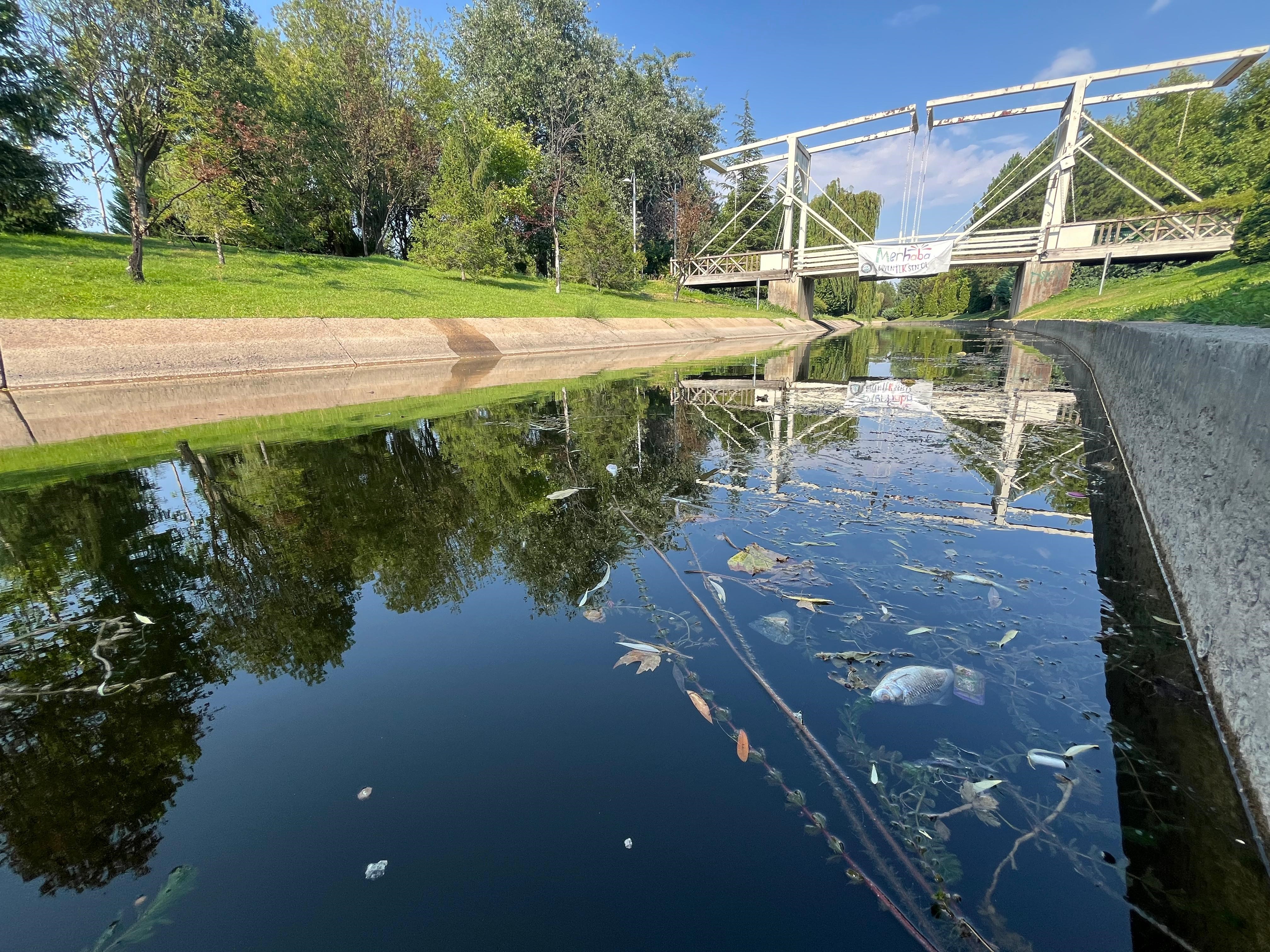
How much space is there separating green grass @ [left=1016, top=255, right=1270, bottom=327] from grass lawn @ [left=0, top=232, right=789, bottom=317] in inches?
705

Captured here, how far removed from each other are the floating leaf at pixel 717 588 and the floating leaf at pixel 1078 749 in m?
1.66

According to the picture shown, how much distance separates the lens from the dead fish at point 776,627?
2824 millimetres

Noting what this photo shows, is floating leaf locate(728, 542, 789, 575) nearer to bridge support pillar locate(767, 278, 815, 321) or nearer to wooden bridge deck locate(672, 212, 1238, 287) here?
wooden bridge deck locate(672, 212, 1238, 287)

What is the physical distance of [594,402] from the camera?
31.2 ft

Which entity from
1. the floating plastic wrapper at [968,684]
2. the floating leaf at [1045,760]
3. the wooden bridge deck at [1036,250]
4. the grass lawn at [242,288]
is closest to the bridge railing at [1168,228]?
the wooden bridge deck at [1036,250]

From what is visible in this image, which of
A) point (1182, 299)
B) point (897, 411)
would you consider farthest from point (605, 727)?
point (1182, 299)

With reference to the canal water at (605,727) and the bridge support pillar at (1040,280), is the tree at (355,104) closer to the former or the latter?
the canal water at (605,727)

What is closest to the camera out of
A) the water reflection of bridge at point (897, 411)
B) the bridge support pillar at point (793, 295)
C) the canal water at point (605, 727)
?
the canal water at point (605, 727)

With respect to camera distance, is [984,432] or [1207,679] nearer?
[1207,679]

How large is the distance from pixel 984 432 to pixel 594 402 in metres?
6.14

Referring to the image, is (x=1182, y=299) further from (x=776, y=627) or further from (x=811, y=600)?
(x=776, y=627)

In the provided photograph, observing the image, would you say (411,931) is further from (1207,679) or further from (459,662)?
(1207,679)

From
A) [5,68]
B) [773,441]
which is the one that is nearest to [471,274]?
[5,68]

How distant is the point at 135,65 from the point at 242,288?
19.0 feet
